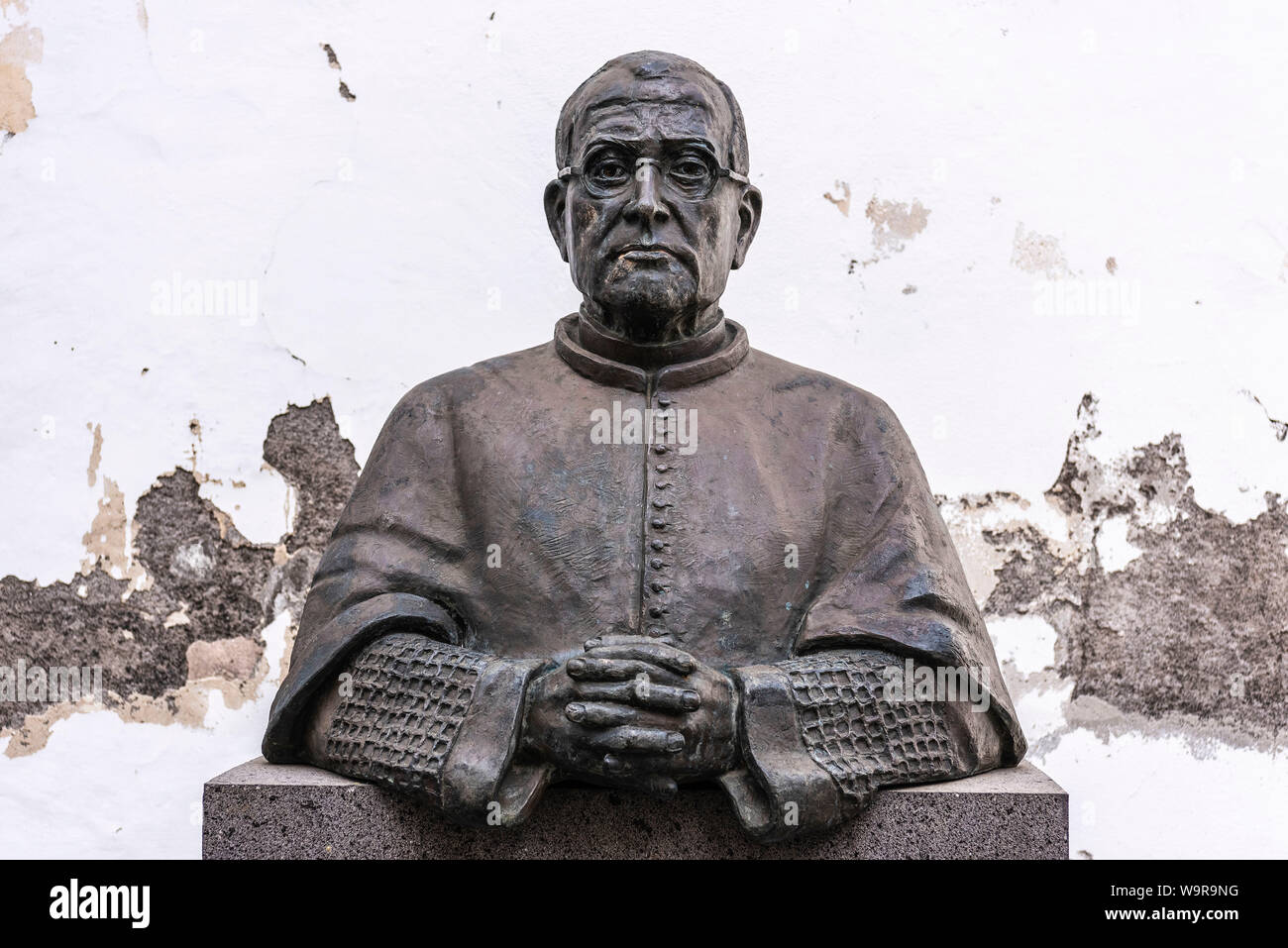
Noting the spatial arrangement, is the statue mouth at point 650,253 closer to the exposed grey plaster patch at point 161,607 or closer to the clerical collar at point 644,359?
the clerical collar at point 644,359

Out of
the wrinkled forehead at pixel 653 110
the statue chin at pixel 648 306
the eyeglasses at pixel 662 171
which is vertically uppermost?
the wrinkled forehead at pixel 653 110

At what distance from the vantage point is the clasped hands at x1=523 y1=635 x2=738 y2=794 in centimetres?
254

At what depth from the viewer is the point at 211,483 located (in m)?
4.34

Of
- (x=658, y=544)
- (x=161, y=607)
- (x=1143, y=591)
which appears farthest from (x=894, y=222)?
(x=161, y=607)

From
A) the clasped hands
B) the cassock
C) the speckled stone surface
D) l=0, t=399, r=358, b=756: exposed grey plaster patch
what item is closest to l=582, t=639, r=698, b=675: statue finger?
the clasped hands

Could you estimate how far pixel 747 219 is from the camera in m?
3.20

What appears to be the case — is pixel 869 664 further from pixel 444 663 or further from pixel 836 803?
pixel 444 663

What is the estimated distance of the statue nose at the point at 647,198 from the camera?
291 cm

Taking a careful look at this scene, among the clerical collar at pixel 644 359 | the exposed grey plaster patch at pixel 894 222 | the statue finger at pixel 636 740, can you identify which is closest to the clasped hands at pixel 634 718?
the statue finger at pixel 636 740

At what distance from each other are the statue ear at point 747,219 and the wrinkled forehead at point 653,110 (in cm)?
15

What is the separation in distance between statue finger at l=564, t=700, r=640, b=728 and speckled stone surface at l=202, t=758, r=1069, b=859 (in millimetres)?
195

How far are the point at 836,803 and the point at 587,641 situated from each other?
46cm

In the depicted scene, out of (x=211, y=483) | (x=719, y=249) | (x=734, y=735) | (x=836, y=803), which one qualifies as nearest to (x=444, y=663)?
(x=734, y=735)

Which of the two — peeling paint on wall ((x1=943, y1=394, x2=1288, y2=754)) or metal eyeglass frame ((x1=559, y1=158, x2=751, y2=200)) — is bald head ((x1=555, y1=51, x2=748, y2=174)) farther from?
peeling paint on wall ((x1=943, y1=394, x2=1288, y2=754))
